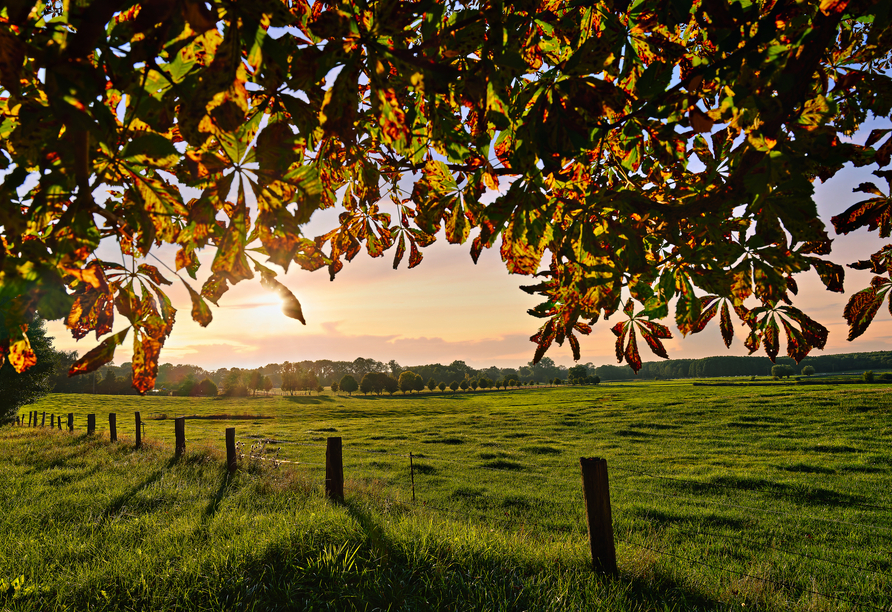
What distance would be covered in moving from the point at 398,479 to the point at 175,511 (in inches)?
314

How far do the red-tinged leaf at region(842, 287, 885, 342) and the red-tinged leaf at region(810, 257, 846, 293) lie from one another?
85 mm

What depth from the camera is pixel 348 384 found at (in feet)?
262

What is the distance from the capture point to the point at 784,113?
1531 mm

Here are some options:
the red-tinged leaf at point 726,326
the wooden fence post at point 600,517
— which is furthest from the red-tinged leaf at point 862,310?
the wooden fence post at point 600,517

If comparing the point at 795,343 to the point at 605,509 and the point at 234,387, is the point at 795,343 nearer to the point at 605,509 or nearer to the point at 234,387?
the point at 605,509

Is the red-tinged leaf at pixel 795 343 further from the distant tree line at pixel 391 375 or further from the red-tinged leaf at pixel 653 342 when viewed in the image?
the distant tree line at pixel 391 375

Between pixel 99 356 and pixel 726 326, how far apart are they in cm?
285

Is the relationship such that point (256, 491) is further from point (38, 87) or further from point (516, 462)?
point (516, 462)

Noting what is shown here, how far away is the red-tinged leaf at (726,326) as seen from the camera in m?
2.23

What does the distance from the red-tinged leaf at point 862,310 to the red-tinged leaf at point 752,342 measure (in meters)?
0.37

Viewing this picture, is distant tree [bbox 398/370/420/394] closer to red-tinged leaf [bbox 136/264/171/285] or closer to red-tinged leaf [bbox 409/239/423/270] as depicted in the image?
red-tinged leaf [bbox 409/239/423/270]

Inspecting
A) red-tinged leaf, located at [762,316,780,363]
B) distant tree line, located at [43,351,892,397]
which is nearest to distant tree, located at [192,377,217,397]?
distant tree line, located at [43,351,892,397]

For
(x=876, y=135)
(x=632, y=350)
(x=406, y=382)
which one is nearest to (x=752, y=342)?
(x=632, y=350)

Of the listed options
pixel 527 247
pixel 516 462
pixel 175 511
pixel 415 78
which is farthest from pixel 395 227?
pixel 516 462
